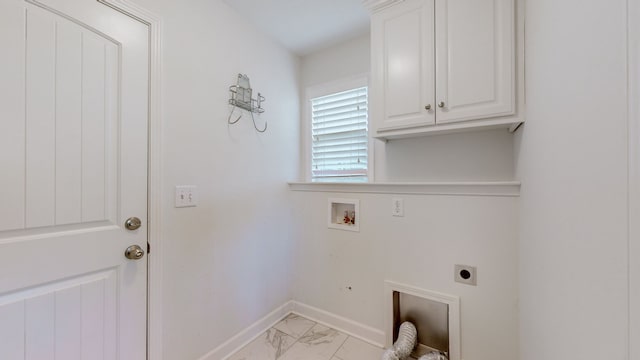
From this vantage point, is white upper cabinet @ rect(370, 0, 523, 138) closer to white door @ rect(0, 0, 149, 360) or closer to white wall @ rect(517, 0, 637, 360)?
white wall @ rect(517, 0, 637, 360)

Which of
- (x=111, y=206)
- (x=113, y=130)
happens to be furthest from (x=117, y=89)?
(x=111, y=206)

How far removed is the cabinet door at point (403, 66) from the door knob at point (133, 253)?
59.1 inches

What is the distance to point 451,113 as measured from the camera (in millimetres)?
1345

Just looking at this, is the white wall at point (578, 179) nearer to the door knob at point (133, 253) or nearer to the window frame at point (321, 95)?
the window frame at point (321, 95)

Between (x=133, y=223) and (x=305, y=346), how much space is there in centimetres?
139

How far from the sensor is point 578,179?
24.7 inches

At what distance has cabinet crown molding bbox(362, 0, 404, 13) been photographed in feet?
4.91

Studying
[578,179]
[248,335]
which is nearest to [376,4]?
[578,179]

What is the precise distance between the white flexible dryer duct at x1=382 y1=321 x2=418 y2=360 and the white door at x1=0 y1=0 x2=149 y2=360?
138 cm

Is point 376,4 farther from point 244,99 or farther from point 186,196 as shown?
point 186,196

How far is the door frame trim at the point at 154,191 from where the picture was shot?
49.1 inches

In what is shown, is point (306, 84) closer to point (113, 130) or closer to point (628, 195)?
point (113, 130)

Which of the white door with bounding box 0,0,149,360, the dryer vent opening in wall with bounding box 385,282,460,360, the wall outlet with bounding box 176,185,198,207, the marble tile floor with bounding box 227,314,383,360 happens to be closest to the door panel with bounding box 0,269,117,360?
the white door with bounding box 0,0,149,360

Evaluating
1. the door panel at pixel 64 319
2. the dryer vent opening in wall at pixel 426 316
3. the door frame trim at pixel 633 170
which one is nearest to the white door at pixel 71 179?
the door panel at pixel 64 319
